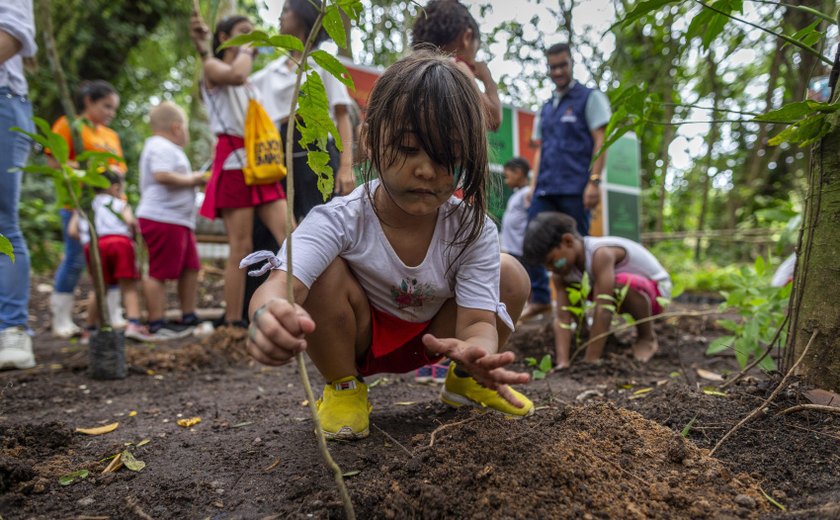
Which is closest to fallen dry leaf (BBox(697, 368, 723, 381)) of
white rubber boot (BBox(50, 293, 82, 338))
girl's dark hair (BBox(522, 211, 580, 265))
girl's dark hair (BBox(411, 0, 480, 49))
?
girl's dark hair (BBox(522, 211, 580, 265))

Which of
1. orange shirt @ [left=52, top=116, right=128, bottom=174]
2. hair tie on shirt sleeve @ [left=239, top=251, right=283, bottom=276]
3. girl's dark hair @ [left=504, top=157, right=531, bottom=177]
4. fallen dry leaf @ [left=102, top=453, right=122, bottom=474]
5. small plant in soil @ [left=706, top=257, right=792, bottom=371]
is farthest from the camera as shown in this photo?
girl's dark hair @ [left=504, top=157, right=531, bottom=177]

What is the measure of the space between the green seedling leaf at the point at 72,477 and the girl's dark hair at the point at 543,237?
212 cm

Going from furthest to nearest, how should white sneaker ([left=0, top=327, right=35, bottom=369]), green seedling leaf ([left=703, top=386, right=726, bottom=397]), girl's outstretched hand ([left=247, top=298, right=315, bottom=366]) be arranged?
1. white sneaker ([left=0, top=327, right=35, bottom=369])
2. green seedling leaf ([left=703, top=386, right=726, bottom=397])
3. girl's outstretched hand ([left=247, top=298, right=315, bottom=366])

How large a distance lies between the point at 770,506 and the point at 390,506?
2.42ft

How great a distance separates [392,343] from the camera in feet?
5.46

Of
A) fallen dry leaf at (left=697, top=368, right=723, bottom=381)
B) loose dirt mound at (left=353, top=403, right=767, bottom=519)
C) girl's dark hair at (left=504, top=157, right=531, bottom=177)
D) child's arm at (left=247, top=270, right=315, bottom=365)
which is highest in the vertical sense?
girl's dark hair at (left=504, top=157, right=531, bottom=177)

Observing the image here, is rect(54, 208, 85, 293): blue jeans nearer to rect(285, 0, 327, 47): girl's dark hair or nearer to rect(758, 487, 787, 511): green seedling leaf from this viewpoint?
rect(285, 0, 327, 47): girl's dark hair

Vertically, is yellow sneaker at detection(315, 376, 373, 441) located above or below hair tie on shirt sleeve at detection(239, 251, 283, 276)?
below

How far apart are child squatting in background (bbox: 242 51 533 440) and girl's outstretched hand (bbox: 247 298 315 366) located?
188 mm

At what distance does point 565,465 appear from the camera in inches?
43.7

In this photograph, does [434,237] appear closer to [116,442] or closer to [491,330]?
[491,330]

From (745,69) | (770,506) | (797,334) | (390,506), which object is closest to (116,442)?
(390,506)

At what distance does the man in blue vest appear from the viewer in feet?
11.3

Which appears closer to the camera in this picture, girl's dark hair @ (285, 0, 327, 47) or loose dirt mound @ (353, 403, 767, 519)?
loose dirt mound @ (353, 403, 767, 519)
